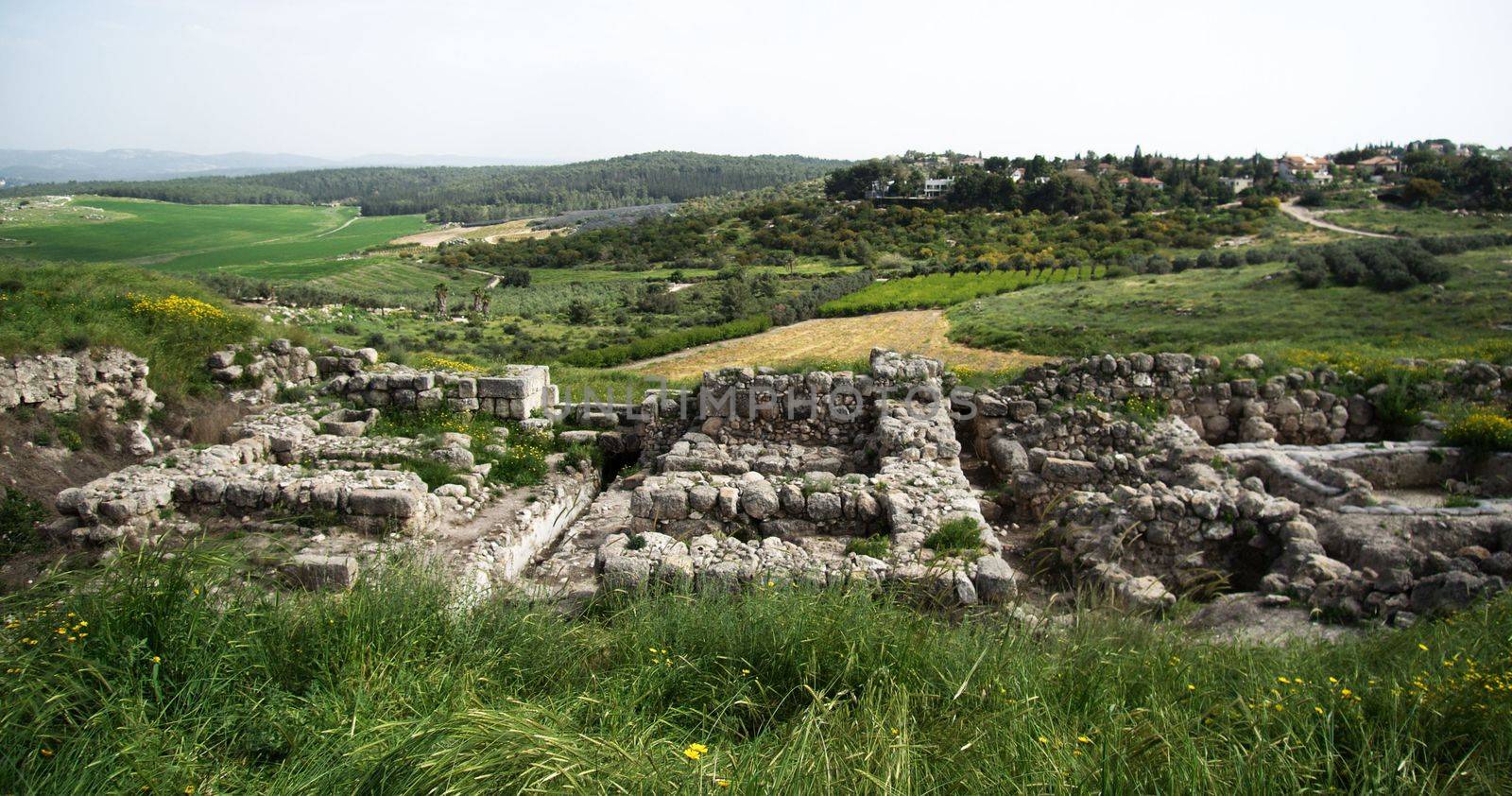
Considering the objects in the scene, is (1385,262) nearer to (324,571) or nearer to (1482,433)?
(1482,433)

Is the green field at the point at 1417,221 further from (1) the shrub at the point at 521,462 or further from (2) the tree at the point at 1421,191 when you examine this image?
(1) the shrub at the point at 521,462

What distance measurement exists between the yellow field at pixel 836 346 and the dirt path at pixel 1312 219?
23046 millimetres

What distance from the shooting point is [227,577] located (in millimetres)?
3949

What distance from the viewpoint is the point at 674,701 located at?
12.4 ft

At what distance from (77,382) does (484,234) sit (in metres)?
62.8

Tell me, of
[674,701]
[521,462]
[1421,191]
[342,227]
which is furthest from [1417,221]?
[342,227]

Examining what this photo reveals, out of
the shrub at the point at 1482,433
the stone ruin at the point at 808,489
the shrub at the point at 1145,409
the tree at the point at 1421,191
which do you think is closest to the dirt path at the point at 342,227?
the stone ruin at the point at 808,489

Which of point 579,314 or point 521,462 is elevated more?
→ point 579,314

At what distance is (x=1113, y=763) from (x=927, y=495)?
581cm

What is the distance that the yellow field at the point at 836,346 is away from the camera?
2614 centimetres

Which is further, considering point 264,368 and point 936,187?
point 936,187

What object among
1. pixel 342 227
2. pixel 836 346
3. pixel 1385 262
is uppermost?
pixel 342 227

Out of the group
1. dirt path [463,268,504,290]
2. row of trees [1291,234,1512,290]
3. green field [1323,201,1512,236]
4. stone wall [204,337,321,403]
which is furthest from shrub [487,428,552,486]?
green field [1323,201,1512,236]

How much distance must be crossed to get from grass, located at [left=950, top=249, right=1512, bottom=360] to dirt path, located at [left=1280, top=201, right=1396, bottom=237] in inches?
326
